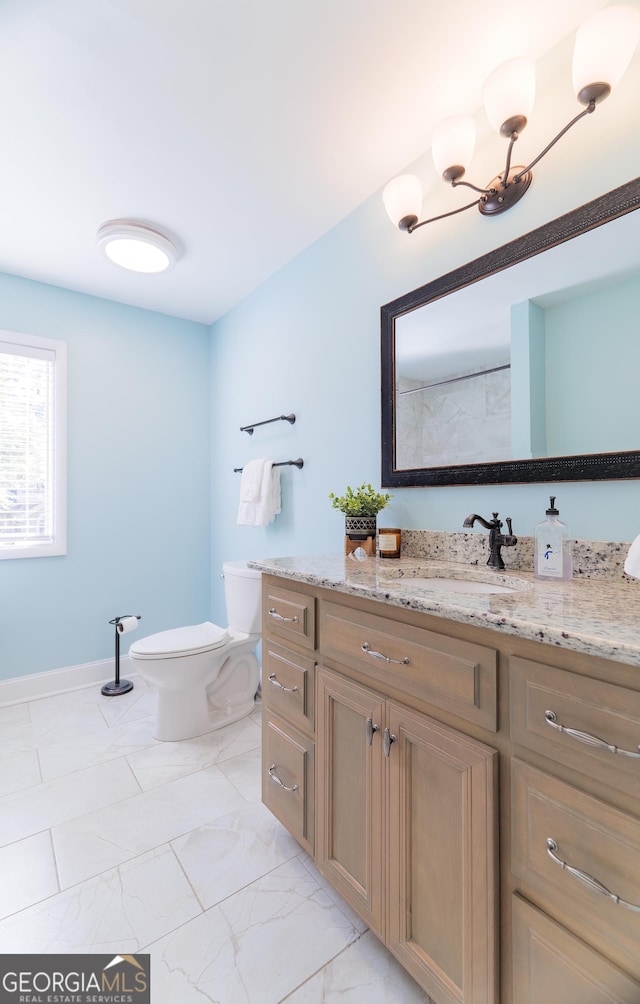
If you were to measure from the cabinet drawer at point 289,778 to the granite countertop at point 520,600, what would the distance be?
A: 50cm

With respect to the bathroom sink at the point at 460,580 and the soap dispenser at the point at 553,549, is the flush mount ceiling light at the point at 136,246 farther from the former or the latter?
the soap dispenser at the point at 553,549

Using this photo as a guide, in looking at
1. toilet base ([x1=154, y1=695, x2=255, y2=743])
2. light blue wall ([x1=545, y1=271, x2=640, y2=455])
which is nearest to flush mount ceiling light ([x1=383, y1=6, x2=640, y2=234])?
light blue wall ([x1=545, y1=271, x2=640, y2=455])

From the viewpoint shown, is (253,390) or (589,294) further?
(253,390)

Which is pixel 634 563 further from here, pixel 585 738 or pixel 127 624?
pixel 127 624

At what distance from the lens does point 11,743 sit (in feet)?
6.57

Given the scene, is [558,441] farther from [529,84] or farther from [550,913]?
[550,913]

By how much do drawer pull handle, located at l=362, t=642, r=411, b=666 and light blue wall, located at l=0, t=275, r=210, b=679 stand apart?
223cm

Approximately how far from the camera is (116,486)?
275 cm

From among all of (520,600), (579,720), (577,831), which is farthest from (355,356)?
(577,831)

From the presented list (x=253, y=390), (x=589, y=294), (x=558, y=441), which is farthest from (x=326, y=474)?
(x=589, y=294)

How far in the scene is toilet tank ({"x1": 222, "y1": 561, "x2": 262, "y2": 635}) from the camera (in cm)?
224

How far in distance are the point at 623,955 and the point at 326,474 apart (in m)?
1.68

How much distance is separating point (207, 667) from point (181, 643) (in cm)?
18

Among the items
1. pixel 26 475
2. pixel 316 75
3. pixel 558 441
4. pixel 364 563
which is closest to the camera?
pixel 558 441
